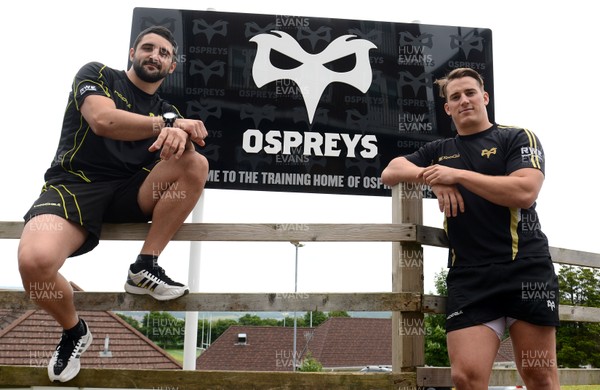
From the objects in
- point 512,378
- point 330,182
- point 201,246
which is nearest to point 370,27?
point 330,182

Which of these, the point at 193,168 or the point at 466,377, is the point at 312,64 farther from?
the point at 466,377

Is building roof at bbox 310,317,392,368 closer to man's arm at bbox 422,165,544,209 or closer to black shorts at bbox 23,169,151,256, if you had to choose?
black shorts at bbox 23,169,151,256

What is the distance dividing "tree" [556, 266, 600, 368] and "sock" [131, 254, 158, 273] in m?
23.0

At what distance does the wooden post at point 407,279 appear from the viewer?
10.8ft

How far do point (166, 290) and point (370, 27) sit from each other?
4.63 m

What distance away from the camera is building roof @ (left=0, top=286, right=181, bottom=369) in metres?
14.4

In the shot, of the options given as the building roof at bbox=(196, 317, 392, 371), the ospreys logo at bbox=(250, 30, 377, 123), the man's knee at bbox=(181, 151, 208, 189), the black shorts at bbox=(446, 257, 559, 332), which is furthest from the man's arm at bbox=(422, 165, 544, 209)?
the building roof at bbox=(196, 317, 392, 371)

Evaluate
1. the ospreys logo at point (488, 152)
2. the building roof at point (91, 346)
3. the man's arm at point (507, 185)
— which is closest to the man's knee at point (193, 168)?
the man's arm at point (507, 185)

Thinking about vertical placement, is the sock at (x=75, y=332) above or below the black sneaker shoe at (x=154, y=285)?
below

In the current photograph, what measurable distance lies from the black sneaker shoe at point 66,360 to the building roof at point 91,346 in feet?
33.8

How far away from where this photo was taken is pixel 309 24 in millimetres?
6703

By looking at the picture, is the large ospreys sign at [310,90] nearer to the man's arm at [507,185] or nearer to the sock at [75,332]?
the sock at [75,332]

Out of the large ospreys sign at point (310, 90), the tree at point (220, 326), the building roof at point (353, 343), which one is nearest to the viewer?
the large ospreys sign at point (310, 90)

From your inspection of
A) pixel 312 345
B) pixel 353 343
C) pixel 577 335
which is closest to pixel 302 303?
pixel 577 335
